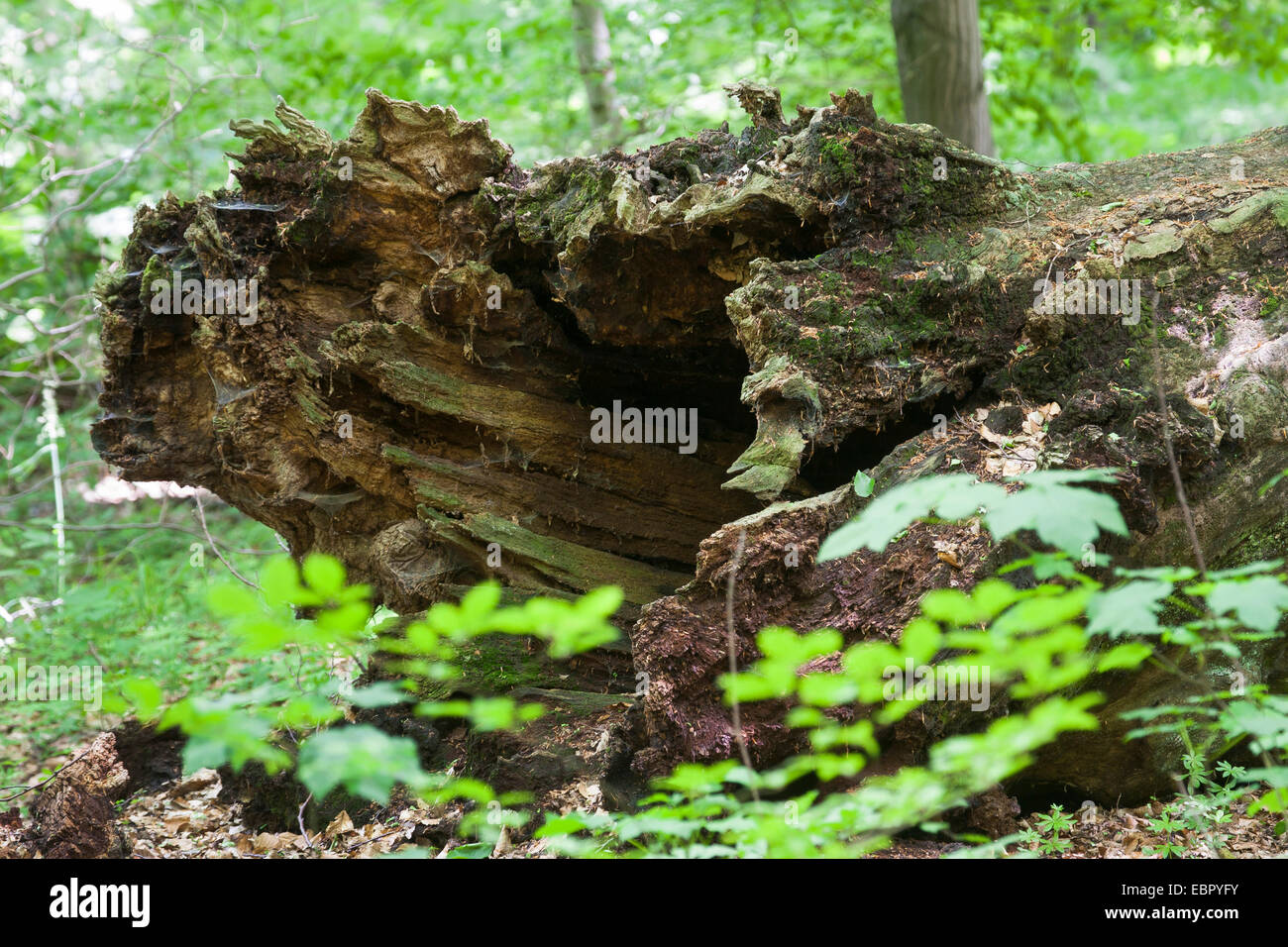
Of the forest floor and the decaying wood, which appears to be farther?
the decaying wood

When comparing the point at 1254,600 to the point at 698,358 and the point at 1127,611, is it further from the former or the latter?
the point at 698,358

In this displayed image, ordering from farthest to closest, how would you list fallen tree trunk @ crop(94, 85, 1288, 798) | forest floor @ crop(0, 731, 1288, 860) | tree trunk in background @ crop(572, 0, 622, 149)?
tree trunk in background @ crop(572, 0, 622, 149) → fallen tree trunk @ crop(94, 85, 1288, 798) → forest floor @ crop(0, 731, 1288, 860)

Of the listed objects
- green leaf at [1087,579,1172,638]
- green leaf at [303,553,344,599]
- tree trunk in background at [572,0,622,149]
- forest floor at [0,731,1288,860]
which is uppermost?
tree trunk in background at [572,0,622,149]

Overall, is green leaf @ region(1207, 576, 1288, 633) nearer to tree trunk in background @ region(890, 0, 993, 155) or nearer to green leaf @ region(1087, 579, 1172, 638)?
green leaf @ region(1087, 579, 1172, 638)

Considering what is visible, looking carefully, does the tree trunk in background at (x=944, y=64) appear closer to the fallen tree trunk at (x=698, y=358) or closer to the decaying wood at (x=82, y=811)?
the fallen tree trunk at (x=698, y=358)

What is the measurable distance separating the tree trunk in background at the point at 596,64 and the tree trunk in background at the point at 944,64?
2.85m

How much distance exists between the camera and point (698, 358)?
181 inches

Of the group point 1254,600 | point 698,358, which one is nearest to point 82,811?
point 698,358

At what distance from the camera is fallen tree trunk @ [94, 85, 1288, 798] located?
3.36 meters

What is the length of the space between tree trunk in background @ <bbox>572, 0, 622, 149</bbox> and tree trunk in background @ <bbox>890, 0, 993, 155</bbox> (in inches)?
112

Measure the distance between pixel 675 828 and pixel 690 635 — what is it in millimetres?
1433

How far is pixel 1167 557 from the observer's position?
3.33 m

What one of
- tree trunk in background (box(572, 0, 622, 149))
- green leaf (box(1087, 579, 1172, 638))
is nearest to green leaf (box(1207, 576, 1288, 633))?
green leaf (box(1087, 579, 1172, 638))
